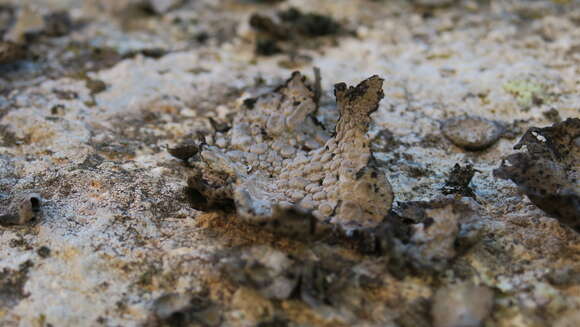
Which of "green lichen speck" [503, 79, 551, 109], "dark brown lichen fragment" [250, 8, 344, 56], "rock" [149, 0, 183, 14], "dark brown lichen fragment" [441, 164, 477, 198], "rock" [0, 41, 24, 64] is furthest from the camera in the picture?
"rock" [149, 0, 183, 14]

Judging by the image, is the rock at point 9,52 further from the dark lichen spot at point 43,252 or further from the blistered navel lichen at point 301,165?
the dark lichen spot at point 43,252

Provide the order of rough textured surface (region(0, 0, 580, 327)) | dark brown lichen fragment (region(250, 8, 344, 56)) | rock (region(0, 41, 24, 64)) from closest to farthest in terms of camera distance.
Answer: rough textured surface (region(0, 0, 580, 327)), rock (region(0, 41, 24, 64)), dark brown lichen fragment (region(250, 8, 344, 56))

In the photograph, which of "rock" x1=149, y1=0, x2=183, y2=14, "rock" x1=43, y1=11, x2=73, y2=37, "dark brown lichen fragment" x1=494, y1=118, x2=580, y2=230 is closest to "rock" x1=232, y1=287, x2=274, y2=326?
"dark brown lichen fragment" x1=494, y1=118, x2=580, y2=230

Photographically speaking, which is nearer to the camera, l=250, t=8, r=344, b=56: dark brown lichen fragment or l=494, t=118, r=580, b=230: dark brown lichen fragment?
l=494, t=118, r=580, b=230: dark brown lichen fragment

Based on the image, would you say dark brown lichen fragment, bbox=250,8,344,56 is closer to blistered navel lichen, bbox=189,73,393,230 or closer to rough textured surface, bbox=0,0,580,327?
rough textured surface, bbox=0,0,580,327

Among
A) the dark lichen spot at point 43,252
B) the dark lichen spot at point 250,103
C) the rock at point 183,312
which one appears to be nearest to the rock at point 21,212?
the dark lichen spot at point 43,252

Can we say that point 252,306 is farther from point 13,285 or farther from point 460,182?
point 460,182

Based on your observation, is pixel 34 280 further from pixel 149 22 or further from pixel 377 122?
pixel 149 22

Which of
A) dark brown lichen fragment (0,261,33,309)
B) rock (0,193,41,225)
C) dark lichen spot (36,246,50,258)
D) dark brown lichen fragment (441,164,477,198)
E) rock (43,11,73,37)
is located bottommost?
dark brown lichen fragment (0,261,33,309)

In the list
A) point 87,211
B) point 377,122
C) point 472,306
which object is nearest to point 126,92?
point 87,211
